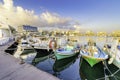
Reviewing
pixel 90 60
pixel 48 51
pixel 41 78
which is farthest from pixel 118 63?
pixel 48 51

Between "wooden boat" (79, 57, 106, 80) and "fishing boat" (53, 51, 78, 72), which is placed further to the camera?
"fishing boat" (53, 51, 78, 72)

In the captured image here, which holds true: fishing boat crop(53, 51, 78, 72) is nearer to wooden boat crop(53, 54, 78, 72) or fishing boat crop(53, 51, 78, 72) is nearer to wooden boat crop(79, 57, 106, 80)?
wooden boat crop(53, 54, 78, 72)

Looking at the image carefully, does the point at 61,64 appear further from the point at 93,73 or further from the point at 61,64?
the point at 93,73

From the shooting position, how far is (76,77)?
12.9m

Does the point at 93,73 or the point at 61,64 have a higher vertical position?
the point at 61,64

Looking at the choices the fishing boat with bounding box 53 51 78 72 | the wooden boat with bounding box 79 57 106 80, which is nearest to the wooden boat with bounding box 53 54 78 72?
the fishing boat with bounding box 53 51 78 72

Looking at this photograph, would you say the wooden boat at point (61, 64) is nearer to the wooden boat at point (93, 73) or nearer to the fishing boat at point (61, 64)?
the fishing boat at point (61, 64)

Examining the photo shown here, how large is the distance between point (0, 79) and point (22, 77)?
3.59 feet

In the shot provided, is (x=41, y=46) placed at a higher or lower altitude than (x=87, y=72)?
higher

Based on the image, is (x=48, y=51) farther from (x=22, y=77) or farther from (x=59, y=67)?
(x=22, y=77)

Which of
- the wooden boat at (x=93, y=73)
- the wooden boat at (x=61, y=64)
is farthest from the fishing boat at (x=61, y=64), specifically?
the wooden boat at (x=93, y=73)

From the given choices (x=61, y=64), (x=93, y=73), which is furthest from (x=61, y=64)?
(x=93, y=73)

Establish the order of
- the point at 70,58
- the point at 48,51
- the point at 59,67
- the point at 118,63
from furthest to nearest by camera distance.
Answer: the point at 48,51 → the point at 70,58 → the point at 59,67 → the point at 118,63

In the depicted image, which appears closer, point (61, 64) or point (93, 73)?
point (93, 73)
